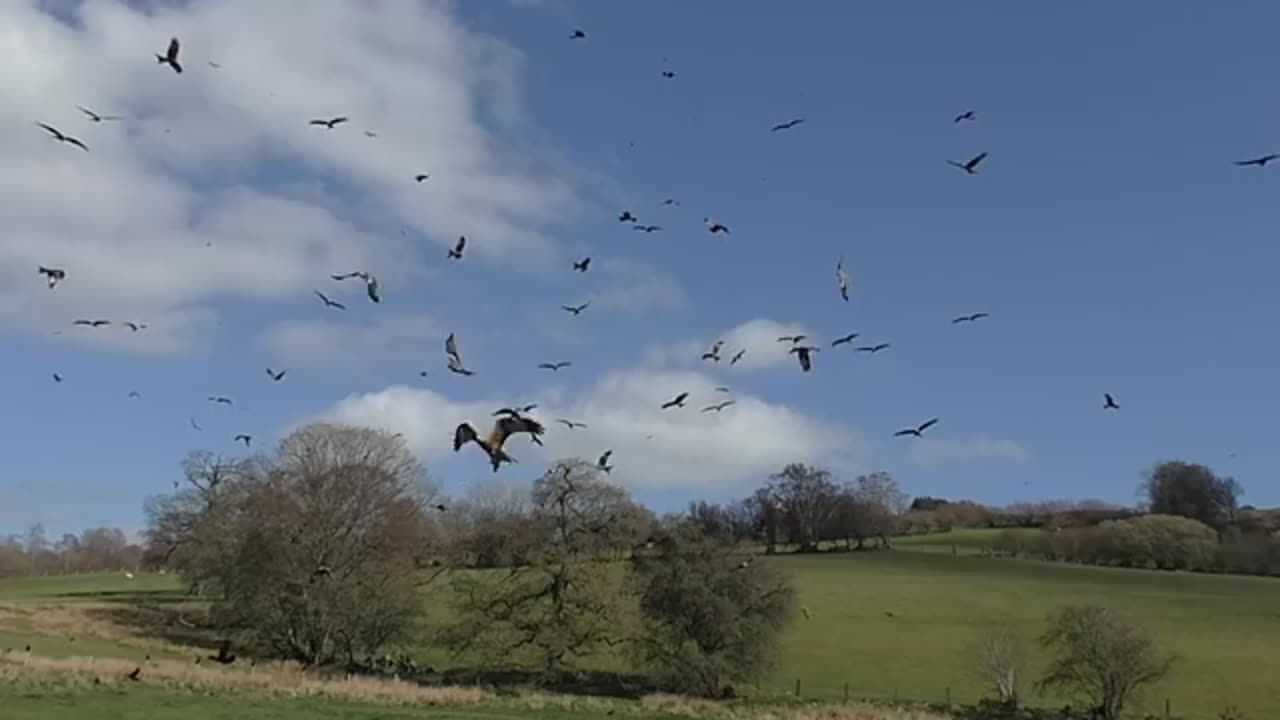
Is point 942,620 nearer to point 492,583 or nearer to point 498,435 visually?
point 492,583

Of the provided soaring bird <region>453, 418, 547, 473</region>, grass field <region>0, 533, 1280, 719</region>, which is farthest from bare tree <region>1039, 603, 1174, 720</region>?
soaring bird <region>453, 418, 547, 473</region>

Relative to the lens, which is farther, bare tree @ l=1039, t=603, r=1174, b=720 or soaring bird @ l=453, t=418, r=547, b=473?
bare tree @ l=1039, t=603, r=1174, b=720

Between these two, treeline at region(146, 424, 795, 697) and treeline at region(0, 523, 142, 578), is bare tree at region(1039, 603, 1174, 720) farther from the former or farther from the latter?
treeline at region(0, 523, 142, 578)

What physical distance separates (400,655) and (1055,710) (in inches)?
1354

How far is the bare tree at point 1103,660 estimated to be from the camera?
189 feet

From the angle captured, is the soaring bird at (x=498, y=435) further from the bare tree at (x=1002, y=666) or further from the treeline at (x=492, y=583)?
the bare tree at (x=1002, y=666)

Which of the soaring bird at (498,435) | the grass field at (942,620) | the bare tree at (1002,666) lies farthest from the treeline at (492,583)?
the soaring bird at (498,435)

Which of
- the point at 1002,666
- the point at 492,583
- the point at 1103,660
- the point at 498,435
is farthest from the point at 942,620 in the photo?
the point at 498,435

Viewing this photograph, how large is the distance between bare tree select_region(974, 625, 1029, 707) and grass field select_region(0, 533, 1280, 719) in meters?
1.52

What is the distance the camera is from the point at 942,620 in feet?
290

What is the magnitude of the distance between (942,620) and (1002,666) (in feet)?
85.9

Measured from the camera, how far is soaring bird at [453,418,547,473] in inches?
567

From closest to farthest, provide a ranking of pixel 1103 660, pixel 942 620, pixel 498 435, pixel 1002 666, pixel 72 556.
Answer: pixel 498 435, pixel 1103 660, pixel 1002 666, pixel 942 620, pixel 72 556

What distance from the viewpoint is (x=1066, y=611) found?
60281 mm
